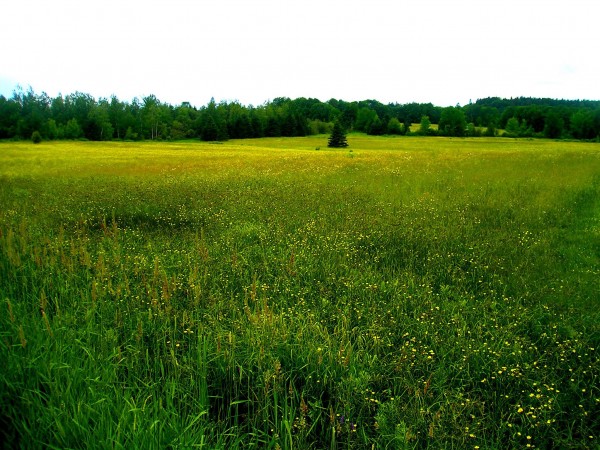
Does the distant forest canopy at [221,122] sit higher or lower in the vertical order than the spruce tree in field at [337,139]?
higher

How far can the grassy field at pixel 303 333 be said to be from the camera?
316 centimetres

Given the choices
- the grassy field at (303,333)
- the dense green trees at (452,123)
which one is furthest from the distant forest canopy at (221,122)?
the grassy field at (303,333)

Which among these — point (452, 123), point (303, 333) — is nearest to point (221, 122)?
point (452, 123)

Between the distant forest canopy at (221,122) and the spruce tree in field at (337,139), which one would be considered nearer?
the spruce tree in field at (337,139)

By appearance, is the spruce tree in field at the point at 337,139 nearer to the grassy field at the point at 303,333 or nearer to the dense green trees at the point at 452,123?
the dense green trees at the point at 452,123

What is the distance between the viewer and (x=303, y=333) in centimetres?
450

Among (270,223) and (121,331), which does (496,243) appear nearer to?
(270,223)

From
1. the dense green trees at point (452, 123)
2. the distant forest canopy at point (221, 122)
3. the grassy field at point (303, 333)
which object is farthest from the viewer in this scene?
the dense green trees at point (452, 123)

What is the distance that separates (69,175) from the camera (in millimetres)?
19266

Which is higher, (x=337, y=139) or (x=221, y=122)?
(x=221, y=122)

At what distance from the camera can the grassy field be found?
10.4 feet

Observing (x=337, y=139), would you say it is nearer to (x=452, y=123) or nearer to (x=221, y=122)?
(x=221, y=122)

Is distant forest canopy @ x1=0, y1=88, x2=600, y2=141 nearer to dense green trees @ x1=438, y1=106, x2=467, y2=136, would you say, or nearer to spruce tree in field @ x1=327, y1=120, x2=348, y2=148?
dense green trees @ x1=438, y1=106, x2=467, y2=136

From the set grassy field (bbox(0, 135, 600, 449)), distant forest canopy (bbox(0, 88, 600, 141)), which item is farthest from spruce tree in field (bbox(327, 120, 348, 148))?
grassy field (bbox(0, 135, 600, 449))
